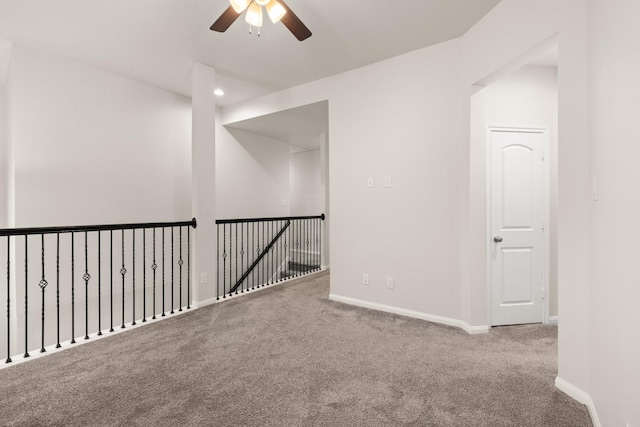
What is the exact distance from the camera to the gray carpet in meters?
1.56

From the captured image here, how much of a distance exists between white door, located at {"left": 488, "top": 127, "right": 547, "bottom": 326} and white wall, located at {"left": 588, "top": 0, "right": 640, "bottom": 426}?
1268 millimetres

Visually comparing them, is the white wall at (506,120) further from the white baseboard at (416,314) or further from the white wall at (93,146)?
the white wall at (93,146)

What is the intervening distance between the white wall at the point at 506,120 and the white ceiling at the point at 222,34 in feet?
2.50

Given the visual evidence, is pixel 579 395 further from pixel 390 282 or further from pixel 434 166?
pixel 434 166

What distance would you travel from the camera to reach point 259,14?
6.79 feet

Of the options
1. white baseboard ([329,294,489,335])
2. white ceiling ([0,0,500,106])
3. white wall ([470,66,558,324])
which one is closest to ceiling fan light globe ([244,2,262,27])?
white ceiling ([0,0,500,106])

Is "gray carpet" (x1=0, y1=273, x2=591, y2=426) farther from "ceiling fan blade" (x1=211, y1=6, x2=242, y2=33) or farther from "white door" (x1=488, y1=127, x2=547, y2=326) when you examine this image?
"ceiling fan blade" (x1=211, y1=6, x2=242, y2=33)

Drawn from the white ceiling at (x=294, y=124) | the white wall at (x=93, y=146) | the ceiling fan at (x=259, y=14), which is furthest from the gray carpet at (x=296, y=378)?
the white ceiling at (x=294, y=124)

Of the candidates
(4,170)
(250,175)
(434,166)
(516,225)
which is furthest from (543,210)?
(4,170)

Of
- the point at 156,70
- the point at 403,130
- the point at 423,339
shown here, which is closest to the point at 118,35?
the point at 156,70

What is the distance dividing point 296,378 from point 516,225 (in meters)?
2.53

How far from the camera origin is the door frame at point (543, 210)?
2.84 m

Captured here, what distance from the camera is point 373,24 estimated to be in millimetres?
2586

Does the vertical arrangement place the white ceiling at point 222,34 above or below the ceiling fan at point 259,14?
above
